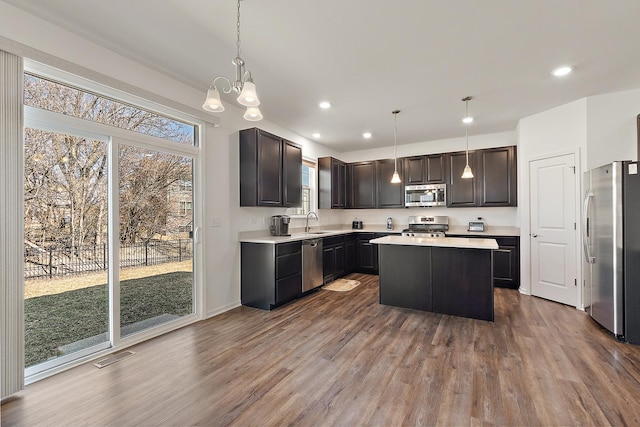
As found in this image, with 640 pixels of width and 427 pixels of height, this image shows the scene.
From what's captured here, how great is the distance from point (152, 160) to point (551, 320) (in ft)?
16.2

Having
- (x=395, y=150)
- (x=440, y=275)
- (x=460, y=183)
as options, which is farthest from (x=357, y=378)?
(x=395, y=150)

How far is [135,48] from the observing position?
260 centimetres

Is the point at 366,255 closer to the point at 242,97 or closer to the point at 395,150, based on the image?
the point at 395,150

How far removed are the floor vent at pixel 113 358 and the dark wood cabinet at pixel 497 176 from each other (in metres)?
5.65

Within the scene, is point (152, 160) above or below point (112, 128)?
below

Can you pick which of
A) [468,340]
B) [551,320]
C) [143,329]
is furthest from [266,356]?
[551,320]

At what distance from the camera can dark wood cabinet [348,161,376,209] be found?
21.0 feet

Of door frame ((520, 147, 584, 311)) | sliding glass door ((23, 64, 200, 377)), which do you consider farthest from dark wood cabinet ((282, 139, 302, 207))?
door frame ((520, 147, 584, 311))

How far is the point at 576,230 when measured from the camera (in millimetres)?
3844

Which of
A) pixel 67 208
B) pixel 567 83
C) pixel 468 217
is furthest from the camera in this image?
pixel 468 217

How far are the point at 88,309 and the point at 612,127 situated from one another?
6.23 m

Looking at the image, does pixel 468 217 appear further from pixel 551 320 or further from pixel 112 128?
pixel 112 128

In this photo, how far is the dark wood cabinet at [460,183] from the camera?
532 cm

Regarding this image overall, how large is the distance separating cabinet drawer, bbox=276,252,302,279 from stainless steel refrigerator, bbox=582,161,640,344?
3.56 m
